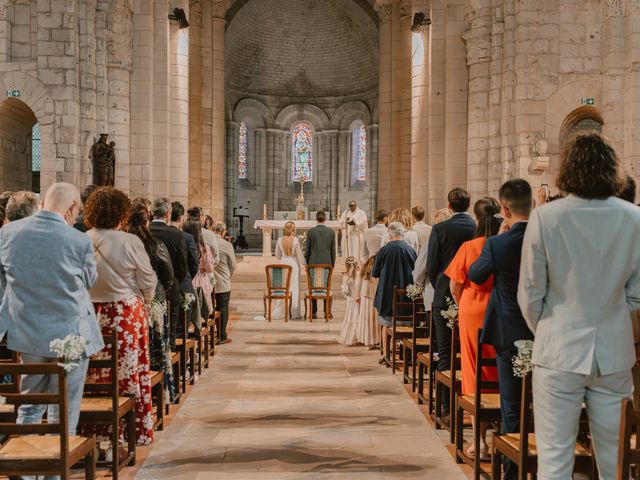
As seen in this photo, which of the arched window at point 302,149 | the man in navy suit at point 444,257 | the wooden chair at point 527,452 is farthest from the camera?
the arched window at point 302,149

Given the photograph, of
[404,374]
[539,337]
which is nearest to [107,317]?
[539,337]

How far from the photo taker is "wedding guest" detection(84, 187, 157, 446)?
5.48 metres

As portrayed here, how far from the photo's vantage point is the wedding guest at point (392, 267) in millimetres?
9594

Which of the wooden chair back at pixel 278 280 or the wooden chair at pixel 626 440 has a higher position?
the wooden chair at pixel 626 440

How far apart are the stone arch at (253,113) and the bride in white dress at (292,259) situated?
20258mm

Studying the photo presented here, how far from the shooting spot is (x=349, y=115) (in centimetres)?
3494

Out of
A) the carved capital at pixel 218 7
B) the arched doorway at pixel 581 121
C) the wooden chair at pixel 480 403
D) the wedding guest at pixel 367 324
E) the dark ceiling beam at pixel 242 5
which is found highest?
the dark ceiling beam at pixel 242 5

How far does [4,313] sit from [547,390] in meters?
2.99

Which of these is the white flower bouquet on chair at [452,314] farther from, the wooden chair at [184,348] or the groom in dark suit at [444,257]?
the wooden chair at [184,348]

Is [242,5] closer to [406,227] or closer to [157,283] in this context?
[406,227]

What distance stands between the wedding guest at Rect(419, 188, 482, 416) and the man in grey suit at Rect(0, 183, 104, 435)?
341 cm

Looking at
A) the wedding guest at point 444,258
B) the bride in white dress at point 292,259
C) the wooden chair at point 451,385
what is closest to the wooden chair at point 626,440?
the wooden chair at point 451,385

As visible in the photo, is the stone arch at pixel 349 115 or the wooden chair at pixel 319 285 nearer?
the wooden chair at pixel 319 285

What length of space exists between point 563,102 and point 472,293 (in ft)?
35.9
